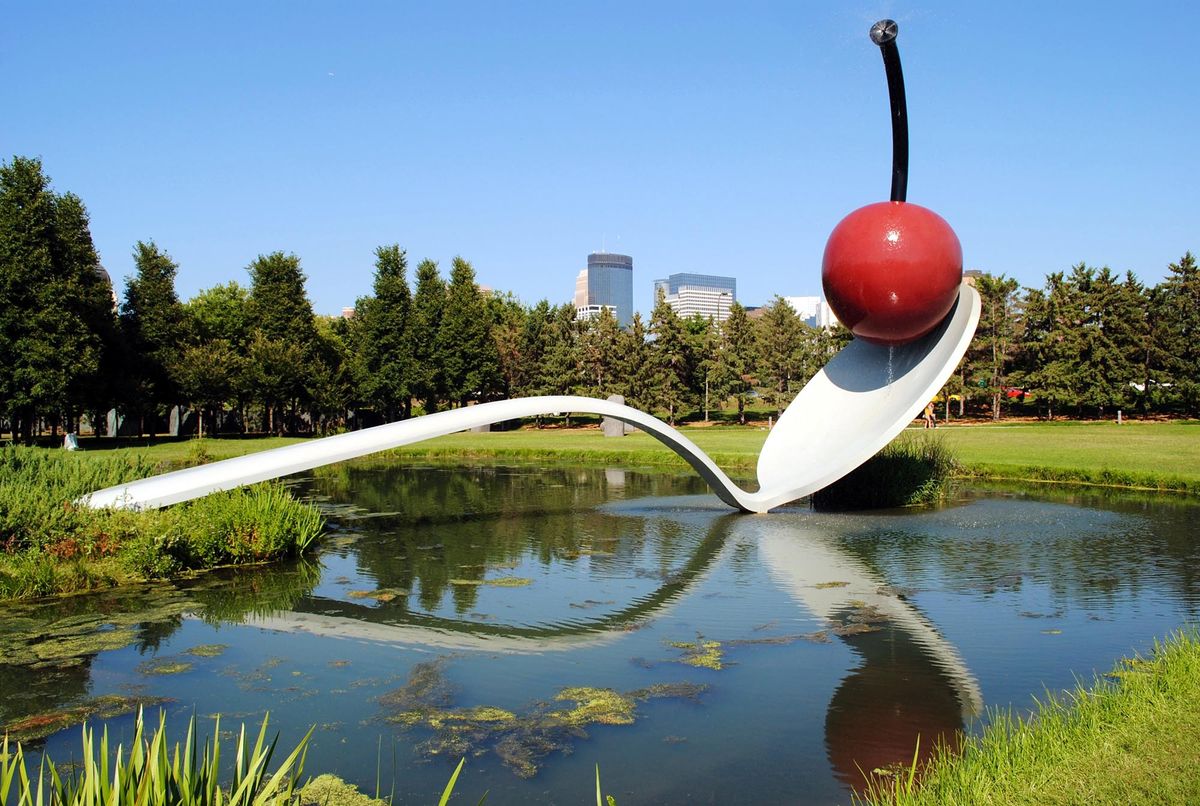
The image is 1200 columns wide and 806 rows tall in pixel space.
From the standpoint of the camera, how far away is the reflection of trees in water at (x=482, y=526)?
1097 centimetres

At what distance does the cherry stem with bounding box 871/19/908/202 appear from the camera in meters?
13.9

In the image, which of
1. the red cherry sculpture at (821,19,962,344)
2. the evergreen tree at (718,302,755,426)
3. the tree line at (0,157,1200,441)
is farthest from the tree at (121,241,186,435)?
the red cherry sculpture at (821,19,962,344)

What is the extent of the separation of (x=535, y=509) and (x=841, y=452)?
513cm

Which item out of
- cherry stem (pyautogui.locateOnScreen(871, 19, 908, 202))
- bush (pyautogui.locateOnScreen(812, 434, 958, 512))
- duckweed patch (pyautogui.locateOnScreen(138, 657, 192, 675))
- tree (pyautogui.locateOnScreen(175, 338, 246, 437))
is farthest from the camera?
tree (pyautogui.locateOnScreen(175, 338, 246, 437))

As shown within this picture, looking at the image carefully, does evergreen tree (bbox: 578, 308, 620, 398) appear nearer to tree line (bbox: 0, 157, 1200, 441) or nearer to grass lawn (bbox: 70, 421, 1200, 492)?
tree line (bbox: 0, 157, 1200, 441)

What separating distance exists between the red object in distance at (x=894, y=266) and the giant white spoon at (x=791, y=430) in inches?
30.3

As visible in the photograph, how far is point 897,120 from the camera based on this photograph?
14.3 m

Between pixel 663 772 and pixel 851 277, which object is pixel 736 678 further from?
pixel 851 277

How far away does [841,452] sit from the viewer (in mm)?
13867

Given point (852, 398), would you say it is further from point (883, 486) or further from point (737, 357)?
point (737, 357)

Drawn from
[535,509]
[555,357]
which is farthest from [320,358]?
[535,509]

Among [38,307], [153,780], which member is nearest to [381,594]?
[153,780]

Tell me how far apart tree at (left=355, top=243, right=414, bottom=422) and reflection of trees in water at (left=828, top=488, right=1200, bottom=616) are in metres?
30.9

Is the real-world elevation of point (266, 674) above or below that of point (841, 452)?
below
